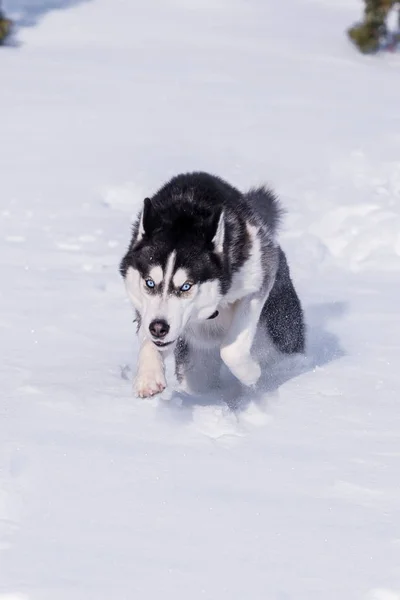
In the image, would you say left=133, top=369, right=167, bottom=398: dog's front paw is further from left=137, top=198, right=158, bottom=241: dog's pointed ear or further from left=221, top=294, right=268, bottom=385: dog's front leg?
left=137, top=198, right=158, bottom=241: dog's pointed ear

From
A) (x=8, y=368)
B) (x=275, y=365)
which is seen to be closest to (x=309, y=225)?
(x=275, y=365)

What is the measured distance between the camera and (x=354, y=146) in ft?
39.3

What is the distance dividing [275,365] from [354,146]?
236 inches

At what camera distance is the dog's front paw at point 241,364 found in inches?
220

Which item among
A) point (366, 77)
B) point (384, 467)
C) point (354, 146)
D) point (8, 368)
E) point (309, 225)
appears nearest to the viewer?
point (384, 467)

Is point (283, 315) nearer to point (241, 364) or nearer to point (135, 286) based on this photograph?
point (241, 364)

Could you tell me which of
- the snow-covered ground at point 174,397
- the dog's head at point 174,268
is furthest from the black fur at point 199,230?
the snow-covered ground at point 174,397

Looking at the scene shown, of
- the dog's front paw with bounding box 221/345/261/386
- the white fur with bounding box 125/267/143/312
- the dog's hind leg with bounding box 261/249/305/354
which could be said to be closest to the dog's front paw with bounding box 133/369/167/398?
the white fur with bounding box 125/267/143/312

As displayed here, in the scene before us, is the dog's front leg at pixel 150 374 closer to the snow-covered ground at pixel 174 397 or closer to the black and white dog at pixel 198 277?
the black and white dog at pixel 198 277

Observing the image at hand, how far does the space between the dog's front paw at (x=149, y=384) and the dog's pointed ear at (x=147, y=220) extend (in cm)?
71

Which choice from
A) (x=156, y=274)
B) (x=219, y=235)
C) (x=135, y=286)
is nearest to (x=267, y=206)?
(x=219, y=235)

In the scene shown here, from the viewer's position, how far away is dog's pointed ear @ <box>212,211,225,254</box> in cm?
520

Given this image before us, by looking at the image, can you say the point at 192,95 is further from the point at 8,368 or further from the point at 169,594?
the point at 169,594

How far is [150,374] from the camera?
5.16m
